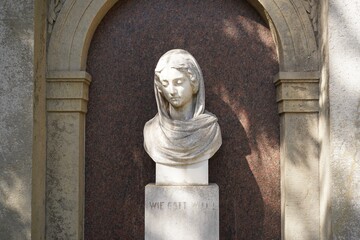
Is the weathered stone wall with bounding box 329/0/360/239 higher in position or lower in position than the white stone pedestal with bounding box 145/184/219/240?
higher

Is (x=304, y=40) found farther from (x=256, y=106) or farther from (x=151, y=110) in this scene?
(x=151, y=110)

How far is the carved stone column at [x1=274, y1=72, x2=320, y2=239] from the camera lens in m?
5.79

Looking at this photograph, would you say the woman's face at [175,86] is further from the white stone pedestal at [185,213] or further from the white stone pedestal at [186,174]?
the white stone pedestal at [185,213]

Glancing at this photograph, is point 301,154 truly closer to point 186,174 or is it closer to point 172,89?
point 186,174

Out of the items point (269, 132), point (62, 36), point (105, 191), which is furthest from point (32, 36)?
point (269, 132)

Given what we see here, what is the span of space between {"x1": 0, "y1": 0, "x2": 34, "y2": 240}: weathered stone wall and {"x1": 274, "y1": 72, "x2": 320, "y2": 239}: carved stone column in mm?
2723

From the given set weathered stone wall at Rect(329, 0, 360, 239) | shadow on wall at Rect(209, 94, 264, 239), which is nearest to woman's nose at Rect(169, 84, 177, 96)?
shadow on wall at Rect(209, 94, 264, 239)

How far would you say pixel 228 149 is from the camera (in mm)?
6125

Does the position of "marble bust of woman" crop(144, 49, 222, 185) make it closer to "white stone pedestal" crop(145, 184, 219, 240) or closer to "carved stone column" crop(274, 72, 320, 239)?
"white stone pedestal" crop(145, 184, 219, 240)

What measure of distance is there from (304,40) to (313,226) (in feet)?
6.68

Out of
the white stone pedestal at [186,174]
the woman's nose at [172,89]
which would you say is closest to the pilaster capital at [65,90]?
the woman's nose at [172,89]

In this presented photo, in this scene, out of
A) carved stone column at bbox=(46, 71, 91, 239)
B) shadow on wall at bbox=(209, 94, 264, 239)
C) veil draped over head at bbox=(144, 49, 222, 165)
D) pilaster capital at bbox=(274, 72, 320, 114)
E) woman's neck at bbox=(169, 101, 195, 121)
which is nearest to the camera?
veil draped over head at bbox=(144, 49, 222, 165)

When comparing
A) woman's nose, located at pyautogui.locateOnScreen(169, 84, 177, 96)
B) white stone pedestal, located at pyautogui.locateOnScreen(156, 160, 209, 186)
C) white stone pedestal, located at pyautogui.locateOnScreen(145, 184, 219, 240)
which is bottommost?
white stone pedestal, located at pyautogui.locateOnScreen(145, 184, 219, 240)

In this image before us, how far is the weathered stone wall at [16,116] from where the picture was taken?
5438mm
